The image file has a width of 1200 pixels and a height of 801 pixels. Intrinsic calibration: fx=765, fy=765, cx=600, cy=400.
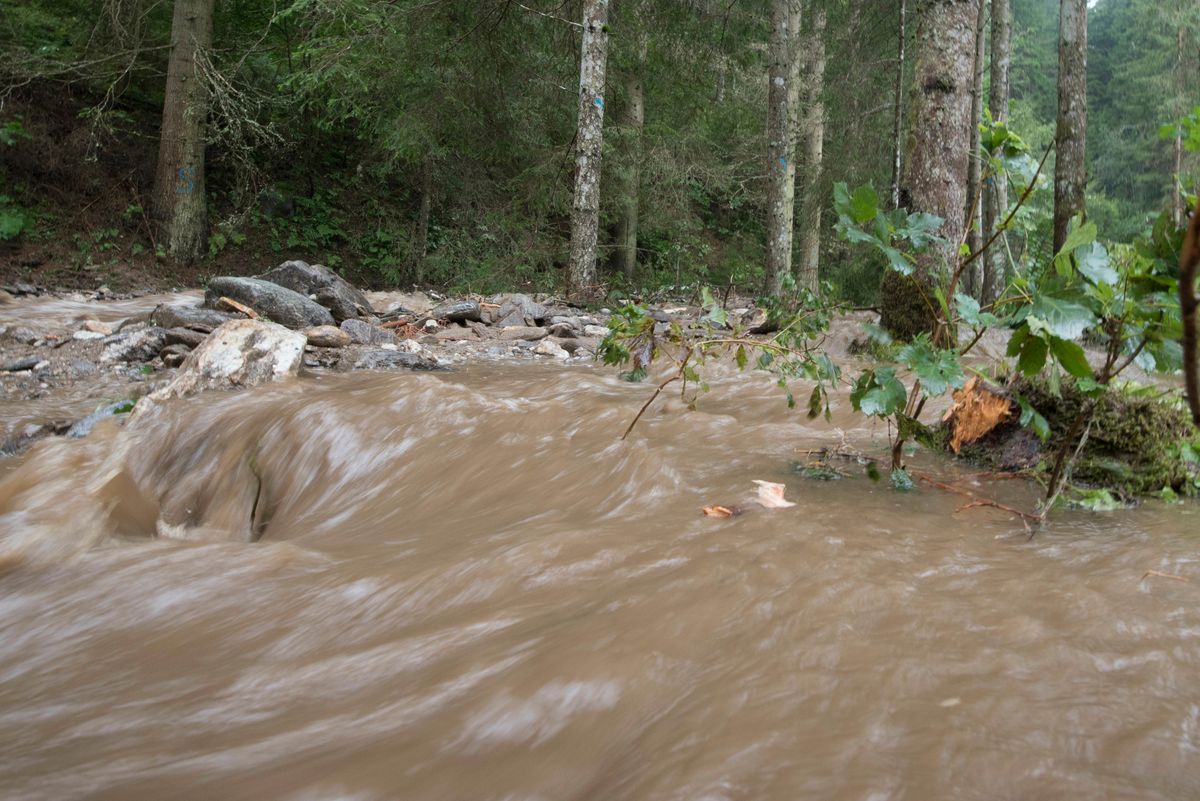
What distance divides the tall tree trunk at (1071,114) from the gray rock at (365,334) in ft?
26.0

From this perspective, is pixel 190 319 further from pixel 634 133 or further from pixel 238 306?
pixel 634 133

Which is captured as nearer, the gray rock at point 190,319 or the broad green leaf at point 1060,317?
the broad green leaf at point 1060,317

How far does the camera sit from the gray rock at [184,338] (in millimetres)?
6852

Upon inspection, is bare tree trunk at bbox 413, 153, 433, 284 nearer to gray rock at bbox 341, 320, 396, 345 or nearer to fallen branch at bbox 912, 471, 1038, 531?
gray rock at bbox 341, 320, 396, 345

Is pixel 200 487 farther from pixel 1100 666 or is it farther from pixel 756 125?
pixel 756 125

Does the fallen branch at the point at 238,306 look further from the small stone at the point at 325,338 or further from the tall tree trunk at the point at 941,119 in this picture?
the tall tree trunk at the point at 941,119

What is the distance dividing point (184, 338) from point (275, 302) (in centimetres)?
105

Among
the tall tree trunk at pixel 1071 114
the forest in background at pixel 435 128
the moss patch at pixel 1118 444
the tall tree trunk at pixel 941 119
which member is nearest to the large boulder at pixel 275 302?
the forest in background at pixel 435 128

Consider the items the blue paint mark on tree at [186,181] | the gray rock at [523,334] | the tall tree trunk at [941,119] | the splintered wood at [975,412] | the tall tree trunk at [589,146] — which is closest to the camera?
the splintered wood at [975,412]

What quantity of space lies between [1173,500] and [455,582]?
2419 millimetres

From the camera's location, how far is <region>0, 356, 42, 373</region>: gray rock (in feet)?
20.7

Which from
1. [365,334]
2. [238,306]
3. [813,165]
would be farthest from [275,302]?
[813,165]

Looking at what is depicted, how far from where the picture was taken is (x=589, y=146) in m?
9.77

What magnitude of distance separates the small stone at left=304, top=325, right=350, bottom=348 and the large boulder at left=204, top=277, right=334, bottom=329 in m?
0.50
